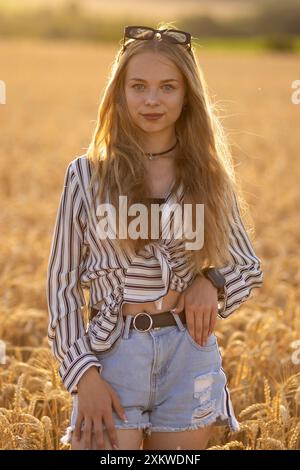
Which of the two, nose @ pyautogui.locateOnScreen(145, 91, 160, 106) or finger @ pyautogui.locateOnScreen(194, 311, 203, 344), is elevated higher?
nose @ pyautogui.locateOnScreen(145, 91, 160, 106)

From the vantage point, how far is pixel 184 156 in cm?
270

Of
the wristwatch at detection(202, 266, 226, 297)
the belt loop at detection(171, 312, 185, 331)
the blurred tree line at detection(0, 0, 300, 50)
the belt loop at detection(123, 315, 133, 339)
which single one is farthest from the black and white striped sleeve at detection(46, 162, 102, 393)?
the blurred tree line at detection(0, 0, 300, 50)

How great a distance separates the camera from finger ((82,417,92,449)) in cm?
248

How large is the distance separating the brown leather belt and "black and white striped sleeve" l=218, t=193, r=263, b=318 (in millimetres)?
221

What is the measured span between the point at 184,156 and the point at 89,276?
0.47 meters

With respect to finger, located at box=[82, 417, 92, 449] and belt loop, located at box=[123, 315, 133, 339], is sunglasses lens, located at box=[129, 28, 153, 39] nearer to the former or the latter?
belt loop, located at box=[123, 315, 133, 339]

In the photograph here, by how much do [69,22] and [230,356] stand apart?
2905 inches

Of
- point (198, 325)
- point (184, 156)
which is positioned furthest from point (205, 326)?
point (184, 156)

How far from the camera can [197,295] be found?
2609mm

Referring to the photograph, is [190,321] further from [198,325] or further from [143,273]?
[143,273]

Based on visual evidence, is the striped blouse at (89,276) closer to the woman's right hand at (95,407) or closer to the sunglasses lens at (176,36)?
the woman's right hand at (95,407)

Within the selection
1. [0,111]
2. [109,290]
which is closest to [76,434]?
[109,290]

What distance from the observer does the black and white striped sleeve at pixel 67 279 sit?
8.41 feet
